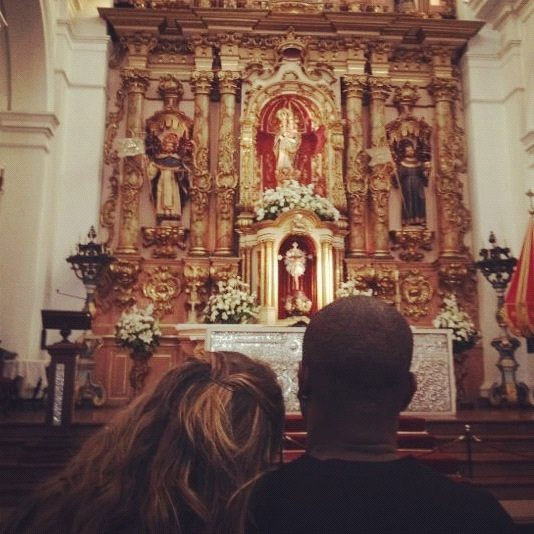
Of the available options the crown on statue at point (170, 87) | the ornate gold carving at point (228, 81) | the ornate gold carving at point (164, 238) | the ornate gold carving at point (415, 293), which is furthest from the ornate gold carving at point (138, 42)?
the ornate gold carving at point (415, 293)

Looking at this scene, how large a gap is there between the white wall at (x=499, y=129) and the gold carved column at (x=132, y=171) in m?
5.71

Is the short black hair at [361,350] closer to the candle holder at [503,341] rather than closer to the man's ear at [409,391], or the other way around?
the man's ear at [409,391]

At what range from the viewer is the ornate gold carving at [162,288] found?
10.5 metres

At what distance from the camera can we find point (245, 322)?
9102 millimetres

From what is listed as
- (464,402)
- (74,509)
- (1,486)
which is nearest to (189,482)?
(74,509)

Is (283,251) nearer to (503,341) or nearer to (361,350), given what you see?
(503,341)

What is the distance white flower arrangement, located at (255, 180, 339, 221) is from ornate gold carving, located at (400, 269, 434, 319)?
67.4 inches

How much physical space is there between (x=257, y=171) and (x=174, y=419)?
1004 cm

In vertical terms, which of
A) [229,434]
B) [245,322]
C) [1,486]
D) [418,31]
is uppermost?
[418,31]

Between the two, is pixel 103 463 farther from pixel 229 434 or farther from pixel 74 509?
pixel 229 434

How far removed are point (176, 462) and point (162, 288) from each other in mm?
9520

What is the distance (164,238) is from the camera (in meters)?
10.7

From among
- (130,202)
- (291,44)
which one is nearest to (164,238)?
(130,202)

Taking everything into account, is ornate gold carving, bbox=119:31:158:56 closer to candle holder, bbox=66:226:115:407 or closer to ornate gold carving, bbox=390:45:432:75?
candle holder, bbox=66:226:115:407
